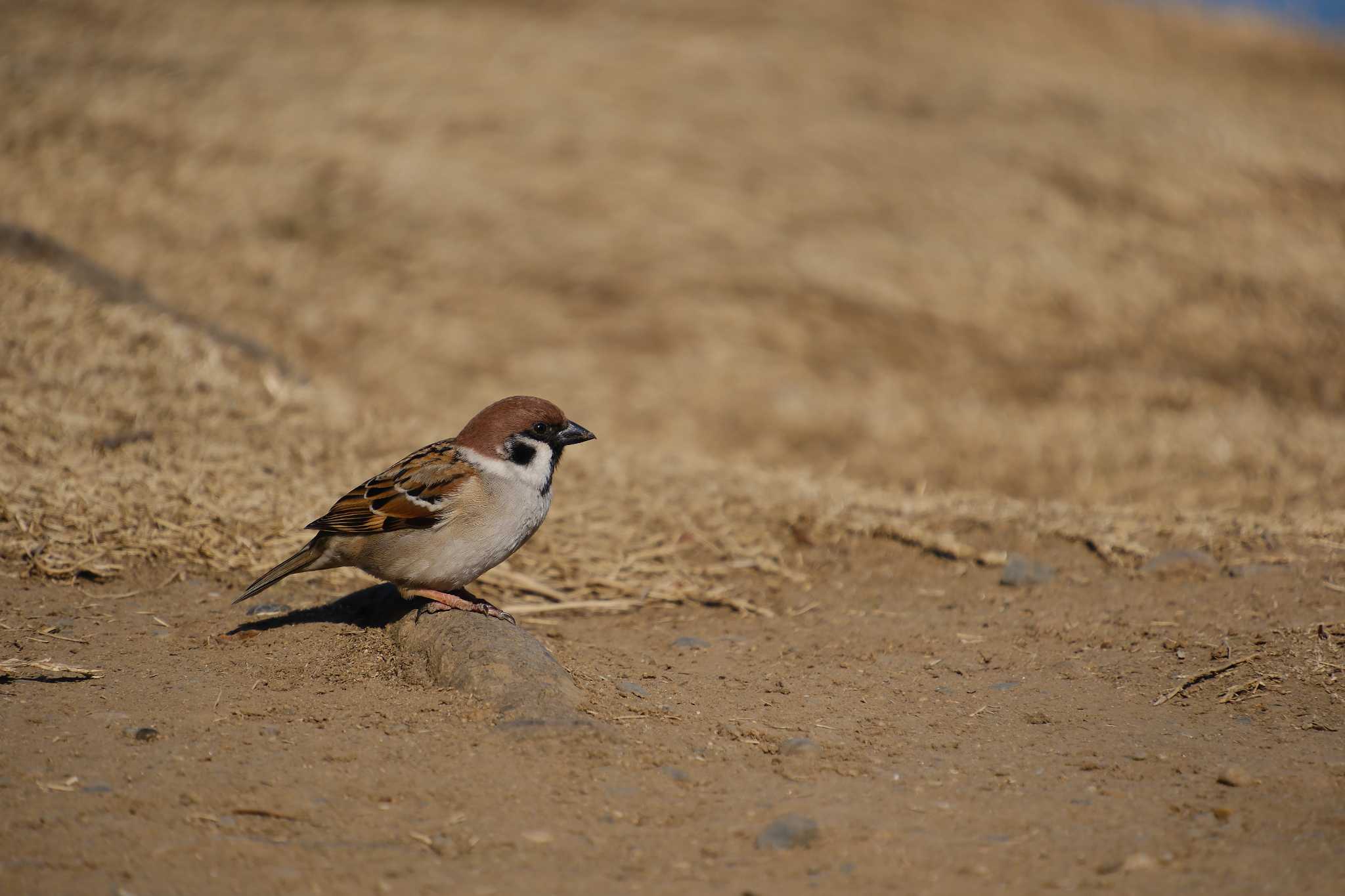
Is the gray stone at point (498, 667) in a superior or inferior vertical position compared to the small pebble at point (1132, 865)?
inferior

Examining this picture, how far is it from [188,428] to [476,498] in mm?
3017

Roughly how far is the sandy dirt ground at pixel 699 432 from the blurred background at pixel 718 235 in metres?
0.07

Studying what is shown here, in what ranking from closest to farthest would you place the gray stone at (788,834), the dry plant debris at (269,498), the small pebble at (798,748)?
1. the gray stone at (788,834)
2. the small pebble at (798,748)
3. the dry plant debris at (269,498)

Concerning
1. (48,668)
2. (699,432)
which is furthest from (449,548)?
(699,432)

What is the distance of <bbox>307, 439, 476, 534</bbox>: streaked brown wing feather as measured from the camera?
5.23 m

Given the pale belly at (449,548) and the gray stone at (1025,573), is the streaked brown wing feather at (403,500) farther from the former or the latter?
the gray stone at (1025,573)

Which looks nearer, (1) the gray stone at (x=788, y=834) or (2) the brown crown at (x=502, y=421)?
(1) the gray stone at (x=788, y=834)

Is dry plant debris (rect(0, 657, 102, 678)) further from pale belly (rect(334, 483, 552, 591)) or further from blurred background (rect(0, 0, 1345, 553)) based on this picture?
blurred background (rect(0, 0, 1345, 553))

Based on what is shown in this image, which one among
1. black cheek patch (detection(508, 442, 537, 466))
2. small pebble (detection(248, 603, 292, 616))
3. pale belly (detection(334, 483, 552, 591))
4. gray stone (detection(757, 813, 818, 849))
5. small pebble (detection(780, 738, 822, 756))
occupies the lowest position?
small pebble (detection(248, 603, 292, 616))

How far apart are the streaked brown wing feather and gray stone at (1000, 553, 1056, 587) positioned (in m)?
3.09

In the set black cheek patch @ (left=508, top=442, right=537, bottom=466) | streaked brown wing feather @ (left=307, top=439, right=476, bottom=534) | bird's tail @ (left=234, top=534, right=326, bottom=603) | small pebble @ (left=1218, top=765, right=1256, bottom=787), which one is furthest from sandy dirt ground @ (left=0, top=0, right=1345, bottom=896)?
black cheek patch @ (left=508, top=442, right=537, bottom=466)

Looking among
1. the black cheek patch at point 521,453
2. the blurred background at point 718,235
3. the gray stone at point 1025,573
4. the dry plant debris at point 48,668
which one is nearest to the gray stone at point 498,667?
the black cheek patch at point 521,453

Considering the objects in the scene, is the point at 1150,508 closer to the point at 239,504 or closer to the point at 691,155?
the point at 239,504

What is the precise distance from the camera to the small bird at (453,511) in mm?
5148
